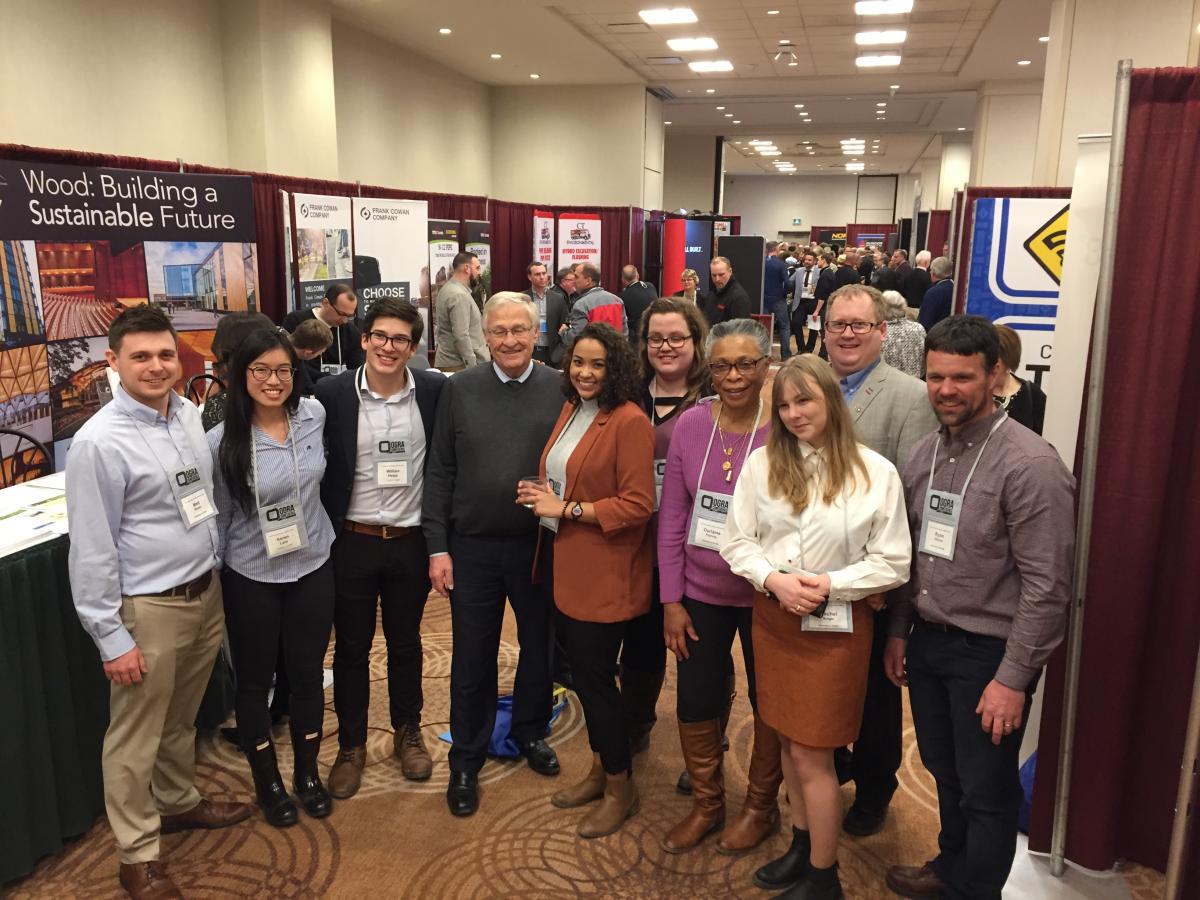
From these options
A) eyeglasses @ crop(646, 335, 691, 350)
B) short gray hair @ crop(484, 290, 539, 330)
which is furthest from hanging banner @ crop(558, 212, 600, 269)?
eyeglasses @ crop(646, 335, 691, 350)

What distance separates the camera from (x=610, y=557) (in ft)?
7.73

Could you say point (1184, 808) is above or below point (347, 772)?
above

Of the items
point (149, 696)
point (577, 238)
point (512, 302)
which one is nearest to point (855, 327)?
point (512, 302)

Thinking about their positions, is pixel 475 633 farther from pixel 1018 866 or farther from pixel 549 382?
pixel 1018 866

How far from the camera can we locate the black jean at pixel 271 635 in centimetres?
240

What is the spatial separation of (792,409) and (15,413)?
3.38 meters

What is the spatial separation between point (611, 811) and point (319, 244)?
516 cm

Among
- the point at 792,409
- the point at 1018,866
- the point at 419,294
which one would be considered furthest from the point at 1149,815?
the point at 419,294

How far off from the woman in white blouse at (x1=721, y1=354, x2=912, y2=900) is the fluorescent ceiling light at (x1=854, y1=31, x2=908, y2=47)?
29.8 feet

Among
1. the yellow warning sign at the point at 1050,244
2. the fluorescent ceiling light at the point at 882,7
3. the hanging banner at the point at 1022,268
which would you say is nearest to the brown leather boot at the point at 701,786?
the hanging banner at the point at 1022,268

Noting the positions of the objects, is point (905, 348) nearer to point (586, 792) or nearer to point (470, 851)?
point (586, 792)

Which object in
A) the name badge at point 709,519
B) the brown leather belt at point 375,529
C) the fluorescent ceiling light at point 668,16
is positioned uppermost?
the fluorescent ceiling light at point 668,16

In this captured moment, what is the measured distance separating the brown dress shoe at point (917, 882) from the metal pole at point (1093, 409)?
0.41 metres

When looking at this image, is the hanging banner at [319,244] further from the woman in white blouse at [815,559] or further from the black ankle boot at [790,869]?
the black ankle boot at [790,869]
